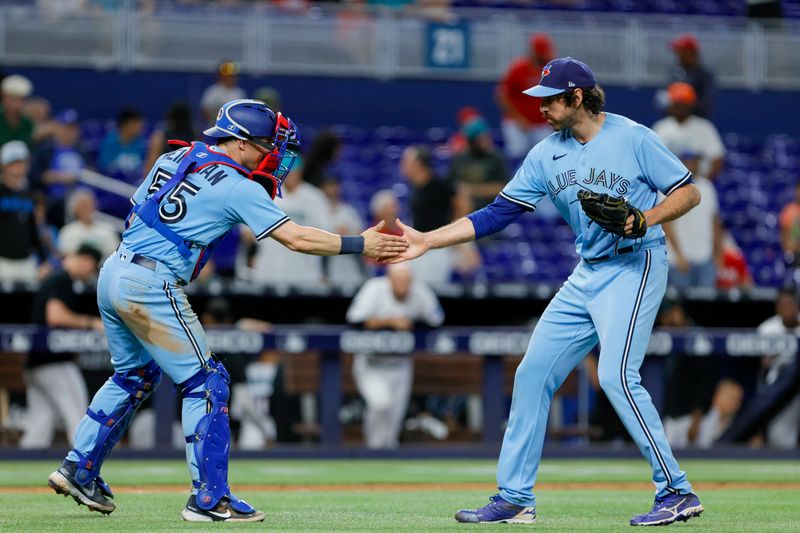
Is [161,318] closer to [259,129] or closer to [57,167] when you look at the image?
[259,129]

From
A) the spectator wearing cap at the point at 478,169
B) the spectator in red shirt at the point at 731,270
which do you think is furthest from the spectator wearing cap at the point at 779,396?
the spectator wearing cap at the point at 478,169

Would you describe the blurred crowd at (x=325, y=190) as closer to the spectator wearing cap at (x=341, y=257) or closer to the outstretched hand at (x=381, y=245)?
the spectator wearing cap at (x=341, y=257)

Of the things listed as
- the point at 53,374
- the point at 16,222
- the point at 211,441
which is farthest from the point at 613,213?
the point at 16,222

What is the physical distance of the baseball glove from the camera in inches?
261

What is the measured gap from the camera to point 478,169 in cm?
1574

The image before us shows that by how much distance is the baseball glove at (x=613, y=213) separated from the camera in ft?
21.7

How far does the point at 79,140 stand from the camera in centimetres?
1716

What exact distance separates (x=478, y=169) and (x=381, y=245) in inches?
346

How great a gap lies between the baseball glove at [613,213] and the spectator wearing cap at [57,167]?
9.47 m

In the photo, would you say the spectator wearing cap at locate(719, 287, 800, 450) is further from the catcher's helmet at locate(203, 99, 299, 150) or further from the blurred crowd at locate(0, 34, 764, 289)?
the catcher's helmet at locate(203, 99, 299, 150)

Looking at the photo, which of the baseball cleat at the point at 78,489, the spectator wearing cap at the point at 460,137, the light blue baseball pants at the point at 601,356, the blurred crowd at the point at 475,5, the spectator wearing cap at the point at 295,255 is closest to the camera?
the light blue baseball pants at the point at 601,356

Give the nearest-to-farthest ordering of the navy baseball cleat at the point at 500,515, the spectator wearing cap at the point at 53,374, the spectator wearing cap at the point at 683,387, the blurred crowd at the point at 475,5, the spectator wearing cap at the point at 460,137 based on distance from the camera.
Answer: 1. the navy baseball cleat at the point at 500,515
2. the spectator wearing cap at the point at 53,374
3. the spectator wearing cap at the point at 683,387
4. the spectator wearing cap at the point at 460,137
5. the blurred crowd at the point at 475,5

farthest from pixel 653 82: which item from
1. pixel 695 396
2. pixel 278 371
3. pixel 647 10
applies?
pixel 278 371

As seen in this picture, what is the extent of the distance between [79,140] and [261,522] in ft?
36.5
